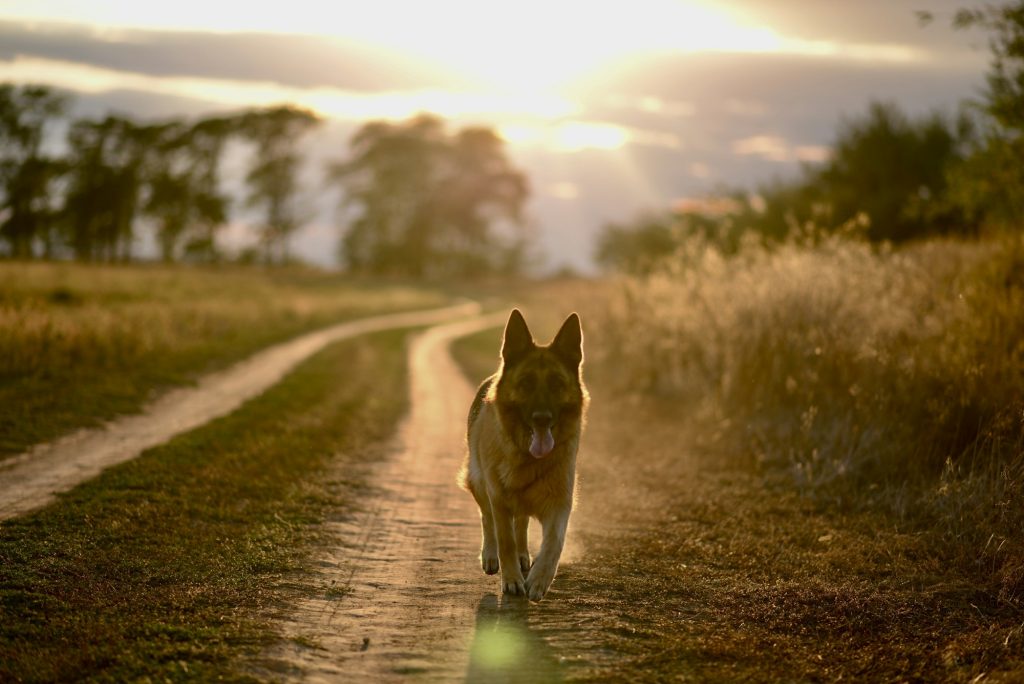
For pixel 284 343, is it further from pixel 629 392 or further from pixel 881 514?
pixel 881 514

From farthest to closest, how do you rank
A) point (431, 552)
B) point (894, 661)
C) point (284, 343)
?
point (284, 343)
point (431, 552)
point (894, 661)

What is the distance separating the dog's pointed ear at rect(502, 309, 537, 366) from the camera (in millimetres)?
7359

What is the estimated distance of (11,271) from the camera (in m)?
37.6

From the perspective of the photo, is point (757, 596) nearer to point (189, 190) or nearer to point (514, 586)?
point (514, 586)

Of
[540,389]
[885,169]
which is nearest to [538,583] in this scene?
[540,389]

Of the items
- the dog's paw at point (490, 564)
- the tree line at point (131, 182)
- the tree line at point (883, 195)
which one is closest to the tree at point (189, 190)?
the tree line at point (131, 182)

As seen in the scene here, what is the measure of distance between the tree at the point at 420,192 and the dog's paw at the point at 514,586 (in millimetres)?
73686

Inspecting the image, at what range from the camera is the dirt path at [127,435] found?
399 inches

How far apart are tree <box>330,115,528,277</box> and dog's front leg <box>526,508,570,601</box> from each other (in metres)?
73.6

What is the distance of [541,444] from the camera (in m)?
6.91

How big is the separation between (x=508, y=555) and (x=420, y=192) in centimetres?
7458

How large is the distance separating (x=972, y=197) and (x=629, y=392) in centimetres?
822

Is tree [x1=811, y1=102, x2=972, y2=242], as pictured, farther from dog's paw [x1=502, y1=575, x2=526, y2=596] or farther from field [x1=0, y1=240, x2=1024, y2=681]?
dog's paw [x1=502, y1=575, x2=526, y2=596]

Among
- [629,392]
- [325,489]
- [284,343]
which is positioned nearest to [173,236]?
[284,343]
